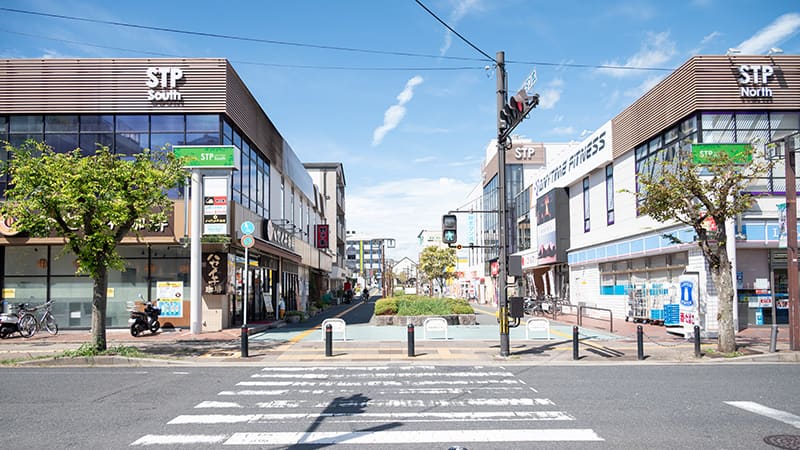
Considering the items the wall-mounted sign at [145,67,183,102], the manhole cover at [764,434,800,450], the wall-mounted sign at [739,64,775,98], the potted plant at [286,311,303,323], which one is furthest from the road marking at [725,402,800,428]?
the potted plant at [286,311,303,323]

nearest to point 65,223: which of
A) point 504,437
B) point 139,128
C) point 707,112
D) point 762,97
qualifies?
point 139,128

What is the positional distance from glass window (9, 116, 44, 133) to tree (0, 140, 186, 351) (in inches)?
342

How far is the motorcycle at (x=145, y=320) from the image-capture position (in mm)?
21047

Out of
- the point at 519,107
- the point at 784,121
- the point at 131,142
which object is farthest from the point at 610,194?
the point at 131,142

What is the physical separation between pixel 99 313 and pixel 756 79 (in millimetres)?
23561

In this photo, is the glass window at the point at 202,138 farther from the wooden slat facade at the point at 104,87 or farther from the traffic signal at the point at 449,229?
the traffic signal at the point at 449,229

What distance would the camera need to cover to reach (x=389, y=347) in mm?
18234

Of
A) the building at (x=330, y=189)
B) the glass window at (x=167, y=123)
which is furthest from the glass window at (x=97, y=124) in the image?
the building at (x=330, y=189)

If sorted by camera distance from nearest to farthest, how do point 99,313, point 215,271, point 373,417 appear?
point 373,417
point 99,313
point 215,271

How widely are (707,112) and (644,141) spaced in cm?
476

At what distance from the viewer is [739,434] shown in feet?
25.1

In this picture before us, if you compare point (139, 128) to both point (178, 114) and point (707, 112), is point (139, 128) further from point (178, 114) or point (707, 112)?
point (707, 112)

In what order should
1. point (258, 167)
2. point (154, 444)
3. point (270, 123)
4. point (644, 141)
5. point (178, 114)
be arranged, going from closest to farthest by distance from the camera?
point (154, 444)
point (178, 114)
point (644, 141)
point (258, 167)
point (270, 123)

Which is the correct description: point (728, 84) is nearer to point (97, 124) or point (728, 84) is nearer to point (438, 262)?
point (97, 124)
